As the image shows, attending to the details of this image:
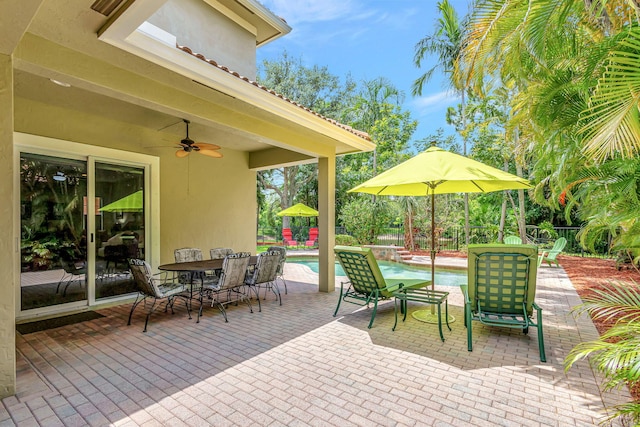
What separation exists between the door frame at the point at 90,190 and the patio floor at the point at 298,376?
0.97 meters

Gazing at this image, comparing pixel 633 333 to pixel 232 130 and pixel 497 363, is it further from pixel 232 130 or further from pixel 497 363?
pixel 232 130

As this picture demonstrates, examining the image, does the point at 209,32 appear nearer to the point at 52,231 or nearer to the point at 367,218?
the point at 52,231

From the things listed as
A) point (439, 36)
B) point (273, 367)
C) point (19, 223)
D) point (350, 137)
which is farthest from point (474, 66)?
point (439, 36)

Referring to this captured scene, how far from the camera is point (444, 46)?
1416 cm

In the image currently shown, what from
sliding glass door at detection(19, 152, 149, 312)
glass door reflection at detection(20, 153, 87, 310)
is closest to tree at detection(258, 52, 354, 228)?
sliding glass door at detection(19, 152, 149, 312)

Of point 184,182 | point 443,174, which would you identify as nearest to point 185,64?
point 443,174

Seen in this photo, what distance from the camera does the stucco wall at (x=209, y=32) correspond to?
5.91 meters

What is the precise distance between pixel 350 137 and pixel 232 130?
2.66 metres

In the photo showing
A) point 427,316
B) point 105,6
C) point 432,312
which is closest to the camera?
point 105,6

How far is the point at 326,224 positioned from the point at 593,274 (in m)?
8.22

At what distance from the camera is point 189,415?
2604 millimetres

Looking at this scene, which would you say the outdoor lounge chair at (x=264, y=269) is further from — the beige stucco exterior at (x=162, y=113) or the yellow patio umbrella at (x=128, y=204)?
the yellow patio umbrella at (x=128, y=204)

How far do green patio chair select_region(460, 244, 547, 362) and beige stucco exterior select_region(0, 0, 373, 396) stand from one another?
3.52 m

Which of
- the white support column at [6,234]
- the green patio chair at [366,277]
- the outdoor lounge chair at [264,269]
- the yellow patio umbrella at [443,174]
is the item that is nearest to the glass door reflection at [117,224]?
the outdoor lounge chair at [264,269]
